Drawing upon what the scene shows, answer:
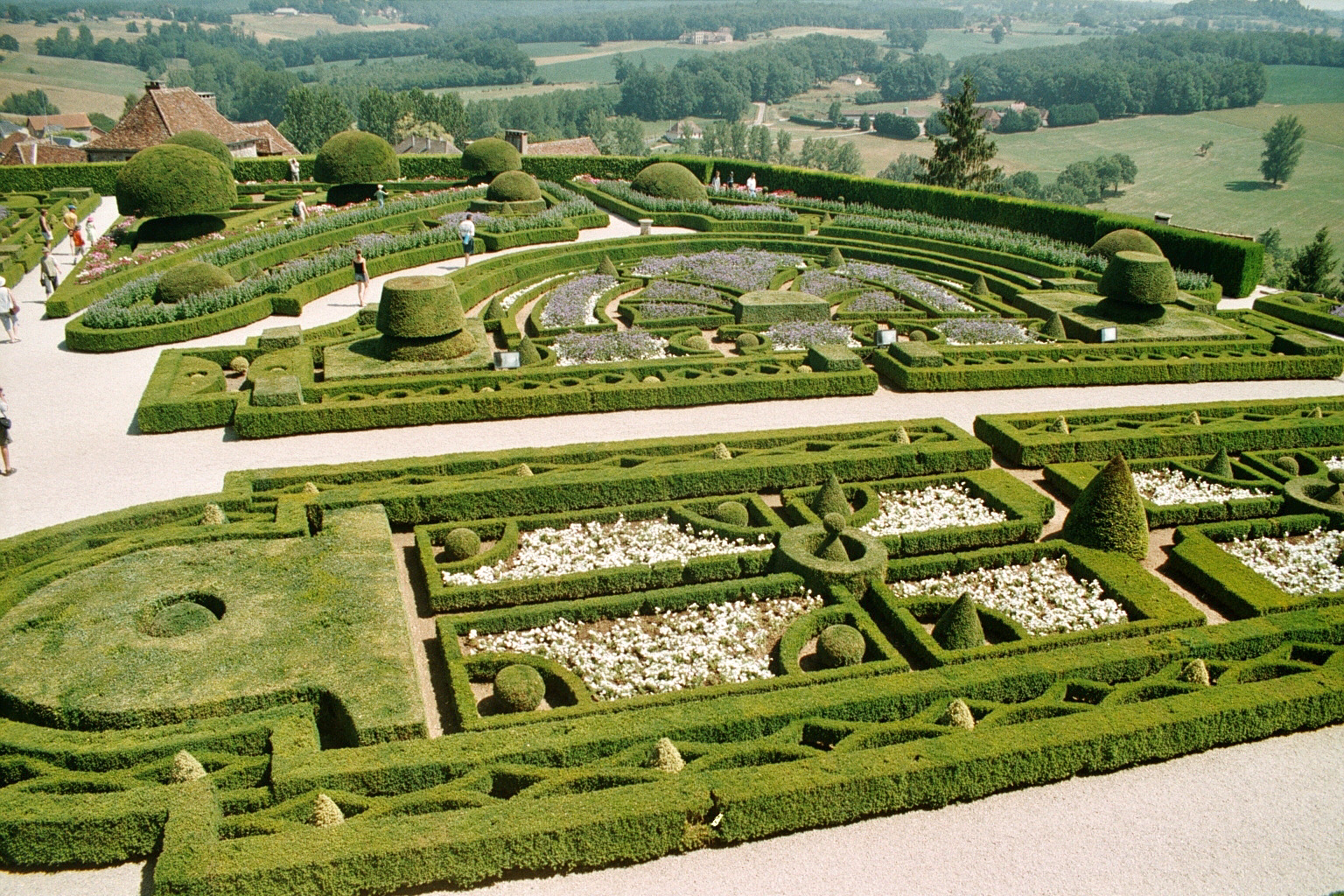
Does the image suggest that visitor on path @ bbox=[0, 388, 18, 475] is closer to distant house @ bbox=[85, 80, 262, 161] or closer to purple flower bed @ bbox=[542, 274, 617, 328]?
purple flower bed @ bbox=[542, 274, 617, 328]

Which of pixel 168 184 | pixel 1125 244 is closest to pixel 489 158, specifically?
pixel 168 184

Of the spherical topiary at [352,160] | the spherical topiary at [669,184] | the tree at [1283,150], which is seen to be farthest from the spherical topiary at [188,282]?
the tree at [1283,150]

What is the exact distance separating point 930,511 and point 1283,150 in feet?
330

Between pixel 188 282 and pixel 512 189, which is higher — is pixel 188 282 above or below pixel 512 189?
below

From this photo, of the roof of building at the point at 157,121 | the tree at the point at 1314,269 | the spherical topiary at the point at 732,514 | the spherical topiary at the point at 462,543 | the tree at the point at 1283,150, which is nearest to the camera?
the spherical topiary at the point at 462,543

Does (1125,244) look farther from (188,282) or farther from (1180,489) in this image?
(188,282)

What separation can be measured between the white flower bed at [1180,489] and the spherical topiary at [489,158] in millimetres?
33084

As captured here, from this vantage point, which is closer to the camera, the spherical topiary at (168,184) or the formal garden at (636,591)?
the formal garden at (636,591)

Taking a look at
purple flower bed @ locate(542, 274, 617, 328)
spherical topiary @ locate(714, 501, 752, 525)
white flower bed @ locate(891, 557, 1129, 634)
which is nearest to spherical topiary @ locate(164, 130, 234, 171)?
purple flower bed @ locate(542, 274, 617, 328)

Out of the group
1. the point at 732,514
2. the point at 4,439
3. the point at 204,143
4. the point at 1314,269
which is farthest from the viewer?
the point at 204,143

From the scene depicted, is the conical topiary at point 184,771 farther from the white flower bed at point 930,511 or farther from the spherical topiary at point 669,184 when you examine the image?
the spherical topiary at point 669,184

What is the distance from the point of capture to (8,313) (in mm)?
23781

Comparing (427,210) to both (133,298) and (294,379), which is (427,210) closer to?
(133,298)

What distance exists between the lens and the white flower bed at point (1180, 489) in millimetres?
16906
